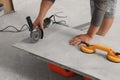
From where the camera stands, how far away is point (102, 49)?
1.15m

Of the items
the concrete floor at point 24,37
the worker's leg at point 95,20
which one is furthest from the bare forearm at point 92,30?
the concrete floor at point 24,37

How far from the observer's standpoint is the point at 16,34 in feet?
5.77

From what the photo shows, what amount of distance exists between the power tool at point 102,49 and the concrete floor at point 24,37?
0.61 ft

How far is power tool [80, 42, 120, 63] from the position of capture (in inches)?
43.2

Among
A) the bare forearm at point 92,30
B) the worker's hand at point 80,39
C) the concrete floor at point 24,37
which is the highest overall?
the bare forearm at point 92,30

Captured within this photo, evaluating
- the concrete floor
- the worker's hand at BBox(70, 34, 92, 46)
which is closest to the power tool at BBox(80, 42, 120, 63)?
the worker's hand at BBox(70, 34, 92, 46)

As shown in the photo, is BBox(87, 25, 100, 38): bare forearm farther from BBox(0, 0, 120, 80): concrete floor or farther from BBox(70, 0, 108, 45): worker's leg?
BBox(0, 0, 120, 80): concrete floor

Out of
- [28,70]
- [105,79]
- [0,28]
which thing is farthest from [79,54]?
[0,28]

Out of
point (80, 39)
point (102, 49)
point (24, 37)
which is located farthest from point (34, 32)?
point (24, 37)

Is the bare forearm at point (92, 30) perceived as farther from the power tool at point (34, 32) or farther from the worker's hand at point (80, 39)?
the power tool at point (34, 32)

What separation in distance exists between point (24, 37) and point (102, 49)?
0.72 m

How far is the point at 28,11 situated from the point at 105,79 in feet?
4.34

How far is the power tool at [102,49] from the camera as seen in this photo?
1098 mm

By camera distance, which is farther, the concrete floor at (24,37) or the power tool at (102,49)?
the concrete floor at (24,37)
